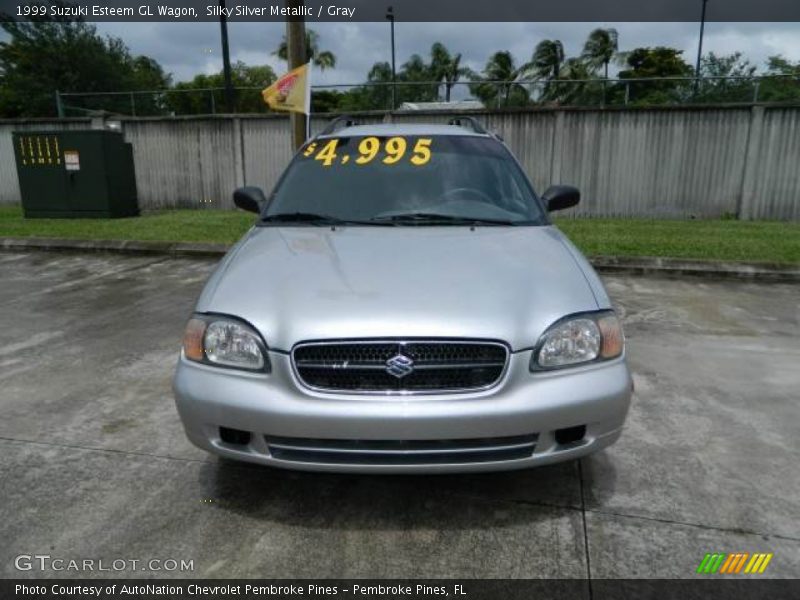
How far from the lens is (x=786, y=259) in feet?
24.1

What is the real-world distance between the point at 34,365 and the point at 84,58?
35.5 m

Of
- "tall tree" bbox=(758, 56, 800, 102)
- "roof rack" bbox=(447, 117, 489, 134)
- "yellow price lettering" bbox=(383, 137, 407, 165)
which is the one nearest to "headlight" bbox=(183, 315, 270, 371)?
"yellow price lettering" bbox=(383, 137, 407, 165)

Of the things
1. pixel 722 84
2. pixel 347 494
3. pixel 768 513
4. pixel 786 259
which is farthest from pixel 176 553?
pixel 722 84

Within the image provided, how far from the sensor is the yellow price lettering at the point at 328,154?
3.67 m

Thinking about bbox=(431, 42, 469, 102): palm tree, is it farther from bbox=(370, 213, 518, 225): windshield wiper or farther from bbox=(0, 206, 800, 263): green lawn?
bbox=(370, 213, 518, 225): windshield wiper

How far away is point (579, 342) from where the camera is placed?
2.25 metres

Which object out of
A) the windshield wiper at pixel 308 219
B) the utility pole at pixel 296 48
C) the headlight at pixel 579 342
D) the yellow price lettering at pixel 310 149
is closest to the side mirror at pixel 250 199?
the yellow price lettering at pixel 310 149

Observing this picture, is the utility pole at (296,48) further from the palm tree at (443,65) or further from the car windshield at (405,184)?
the palm tree at (443,65)

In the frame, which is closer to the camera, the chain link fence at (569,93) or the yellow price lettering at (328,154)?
the yellow price lettering at (328,154)

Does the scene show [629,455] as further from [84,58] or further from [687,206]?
[84,58]

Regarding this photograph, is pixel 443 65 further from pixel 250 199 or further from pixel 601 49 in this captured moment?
pixel 250 199

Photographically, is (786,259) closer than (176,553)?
No

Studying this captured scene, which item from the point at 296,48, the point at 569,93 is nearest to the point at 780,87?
the point at 569,93

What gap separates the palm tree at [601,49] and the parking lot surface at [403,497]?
38.6m
